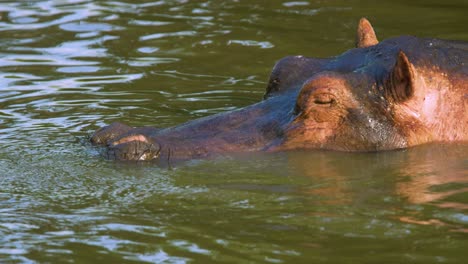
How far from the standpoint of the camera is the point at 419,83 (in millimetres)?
7648

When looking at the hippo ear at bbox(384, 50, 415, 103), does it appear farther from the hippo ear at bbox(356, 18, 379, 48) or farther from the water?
the hippo ear at bbox(356, 18, 379, 48)

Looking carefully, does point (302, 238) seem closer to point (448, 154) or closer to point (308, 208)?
point (308, 208)

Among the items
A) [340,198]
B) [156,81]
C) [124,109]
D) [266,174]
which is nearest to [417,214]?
[340,198]

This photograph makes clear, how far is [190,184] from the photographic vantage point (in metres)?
7.17

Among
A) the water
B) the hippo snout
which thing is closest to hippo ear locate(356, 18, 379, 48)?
the water

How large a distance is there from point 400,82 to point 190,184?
1.72 metres

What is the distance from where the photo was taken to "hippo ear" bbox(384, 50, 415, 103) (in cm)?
740

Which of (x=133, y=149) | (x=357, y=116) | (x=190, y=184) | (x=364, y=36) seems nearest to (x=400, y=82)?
(x=357, y=116)

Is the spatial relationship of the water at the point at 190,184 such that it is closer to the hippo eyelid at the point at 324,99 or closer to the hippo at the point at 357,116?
the hippo at the point at 357,116

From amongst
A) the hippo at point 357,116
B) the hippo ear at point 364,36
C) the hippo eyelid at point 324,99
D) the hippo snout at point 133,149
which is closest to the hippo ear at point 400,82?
the hippo at point 357,116

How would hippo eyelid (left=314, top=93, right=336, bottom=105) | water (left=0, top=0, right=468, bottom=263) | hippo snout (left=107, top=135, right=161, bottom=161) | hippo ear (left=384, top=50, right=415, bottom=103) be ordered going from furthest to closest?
hippo eyelid (left=314, top=93, right=336, bottom=105)
hippo snout (left=107, top=135, right=161, bottom=161)
hippo ear (left=384, top=50, right=415, bottom=103)
water (left=0, top=0, right=468, bottom=263)

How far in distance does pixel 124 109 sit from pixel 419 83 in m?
3.57

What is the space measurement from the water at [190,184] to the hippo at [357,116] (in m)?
0.12

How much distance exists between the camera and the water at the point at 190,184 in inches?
229
